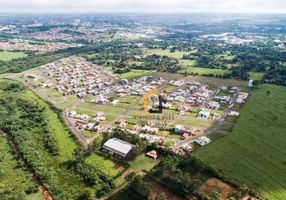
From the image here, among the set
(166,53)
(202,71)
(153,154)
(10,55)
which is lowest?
(153,154)

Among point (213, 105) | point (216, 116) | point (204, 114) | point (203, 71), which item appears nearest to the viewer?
point (216, 116)

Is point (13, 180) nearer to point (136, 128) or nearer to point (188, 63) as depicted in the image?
point (136, 128)

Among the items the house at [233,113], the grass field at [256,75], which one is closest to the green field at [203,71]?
the grass field at [256,75]

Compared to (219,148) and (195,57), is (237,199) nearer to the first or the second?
(219,148)

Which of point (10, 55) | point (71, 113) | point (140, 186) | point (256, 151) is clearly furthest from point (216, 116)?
point (10, 55)

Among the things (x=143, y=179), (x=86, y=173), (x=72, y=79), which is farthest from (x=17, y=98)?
(x=143, y=179)
